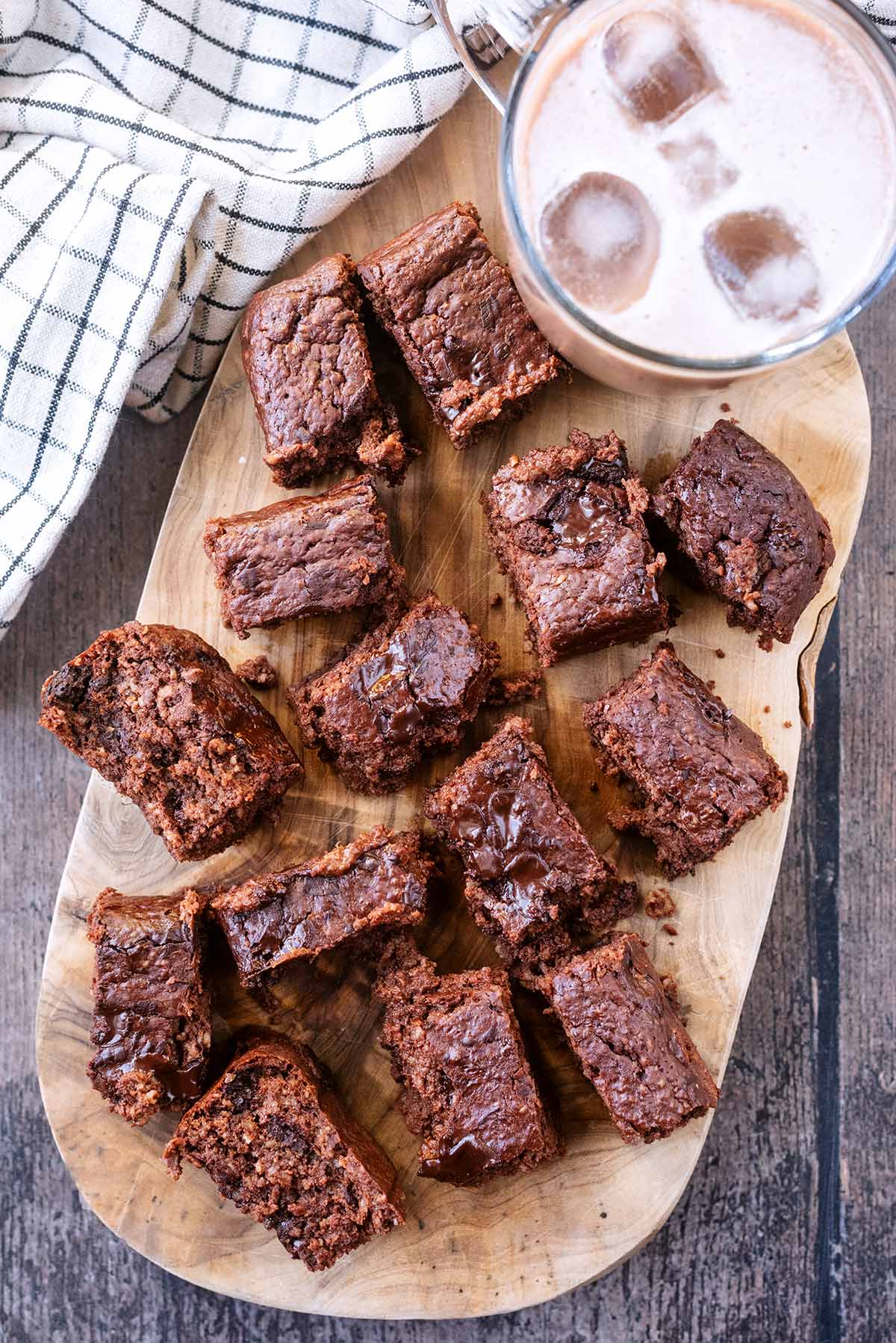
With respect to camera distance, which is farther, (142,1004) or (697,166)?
(142,1004)

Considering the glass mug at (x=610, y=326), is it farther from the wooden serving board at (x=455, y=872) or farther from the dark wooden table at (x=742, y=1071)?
the dark wooden table at (x=742, y=1071)

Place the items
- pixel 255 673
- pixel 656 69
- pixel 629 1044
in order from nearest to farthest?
1. pixel 656 69
2. pixel 629 1044
3. pixel 255 673

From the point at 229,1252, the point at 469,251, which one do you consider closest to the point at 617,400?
the point at 469,251

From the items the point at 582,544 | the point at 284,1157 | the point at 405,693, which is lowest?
the point at 284,1157

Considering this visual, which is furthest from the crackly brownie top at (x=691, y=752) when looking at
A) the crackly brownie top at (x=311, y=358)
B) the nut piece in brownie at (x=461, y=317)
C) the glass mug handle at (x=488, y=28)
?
the glass mug handle at (x=488, y=28)

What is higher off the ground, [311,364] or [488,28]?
[488,28]

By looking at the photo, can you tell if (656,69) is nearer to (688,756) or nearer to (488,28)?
(488,28)

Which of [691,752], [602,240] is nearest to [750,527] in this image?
[691,752]

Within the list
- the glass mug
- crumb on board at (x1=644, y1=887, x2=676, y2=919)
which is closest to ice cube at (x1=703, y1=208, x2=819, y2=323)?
the glass mug
